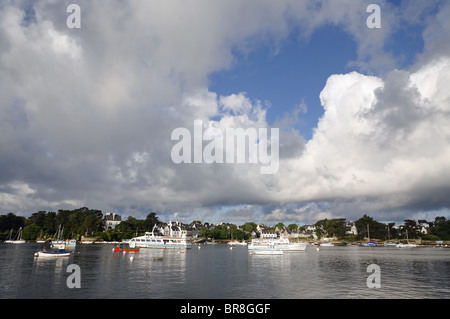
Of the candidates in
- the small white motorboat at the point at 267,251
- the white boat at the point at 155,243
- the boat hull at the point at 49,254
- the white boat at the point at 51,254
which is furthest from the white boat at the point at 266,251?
the boat hull at the point at 49,254

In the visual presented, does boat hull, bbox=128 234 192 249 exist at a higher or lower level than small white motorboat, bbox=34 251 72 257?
lower

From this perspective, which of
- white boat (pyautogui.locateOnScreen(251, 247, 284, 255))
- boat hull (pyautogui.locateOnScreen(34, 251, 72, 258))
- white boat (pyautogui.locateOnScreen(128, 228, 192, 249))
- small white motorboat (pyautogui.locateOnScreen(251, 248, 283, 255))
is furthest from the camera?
white boat (pyautogui.locateOnScreen(128, 228, 192, 249))

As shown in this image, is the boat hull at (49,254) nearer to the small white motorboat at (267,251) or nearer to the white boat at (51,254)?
the white boat at (51,254)

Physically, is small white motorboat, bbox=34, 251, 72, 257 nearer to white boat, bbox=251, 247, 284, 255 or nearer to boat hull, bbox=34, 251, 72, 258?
boat hull, bbox=34, 251, 72, 258

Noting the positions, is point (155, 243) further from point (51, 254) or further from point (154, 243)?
point (51, 254)

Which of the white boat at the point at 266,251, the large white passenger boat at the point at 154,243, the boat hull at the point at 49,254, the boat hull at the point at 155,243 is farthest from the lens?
the boat hull at the point at 155,243

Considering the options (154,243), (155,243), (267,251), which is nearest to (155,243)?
(155,243)

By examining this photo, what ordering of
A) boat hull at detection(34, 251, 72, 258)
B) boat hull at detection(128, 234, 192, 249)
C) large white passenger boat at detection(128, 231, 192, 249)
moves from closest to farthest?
boat hull at detection(34, 251, 72, 258)
large white passenger boat at detection(128, 231, 192, 249)
boat hull at detection(128, 234, 192, 249)

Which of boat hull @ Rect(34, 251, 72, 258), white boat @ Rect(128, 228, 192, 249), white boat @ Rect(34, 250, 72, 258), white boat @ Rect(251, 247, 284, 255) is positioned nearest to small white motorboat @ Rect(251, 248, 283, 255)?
white boat @ Rect(251, 247, 284, 255)
